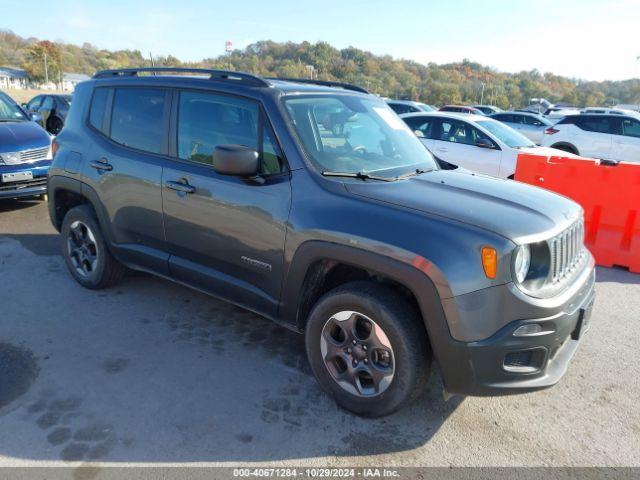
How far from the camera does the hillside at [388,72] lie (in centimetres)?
6194

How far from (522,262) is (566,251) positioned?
21.8 inches

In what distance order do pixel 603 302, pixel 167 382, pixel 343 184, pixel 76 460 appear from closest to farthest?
pixel 76 460 → pixel 343 184 → pixel 167 382 → pixel 603 302

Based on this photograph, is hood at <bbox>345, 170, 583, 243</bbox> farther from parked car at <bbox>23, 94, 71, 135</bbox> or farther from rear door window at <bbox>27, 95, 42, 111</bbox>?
rear door window at <bbox>27, 95, 42, 111</bbox>

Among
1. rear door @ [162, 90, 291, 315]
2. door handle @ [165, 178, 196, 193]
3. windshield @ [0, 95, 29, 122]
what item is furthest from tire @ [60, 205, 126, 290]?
windshield @ [0, 95, 29, 122]

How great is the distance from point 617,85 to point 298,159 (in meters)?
117

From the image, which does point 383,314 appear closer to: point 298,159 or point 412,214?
point 412,214

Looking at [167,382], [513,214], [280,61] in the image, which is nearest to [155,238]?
[167,382]

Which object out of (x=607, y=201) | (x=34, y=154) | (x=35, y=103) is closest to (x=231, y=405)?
Result: (x=607, y=201)

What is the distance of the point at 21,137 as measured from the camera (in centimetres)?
711

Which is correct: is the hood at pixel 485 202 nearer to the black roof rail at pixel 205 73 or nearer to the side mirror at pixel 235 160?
the side mirror at pixel 235 160

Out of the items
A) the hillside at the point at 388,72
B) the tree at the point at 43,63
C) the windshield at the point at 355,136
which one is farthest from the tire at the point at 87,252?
the tree at the point at 43,63

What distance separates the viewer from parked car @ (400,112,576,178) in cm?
892

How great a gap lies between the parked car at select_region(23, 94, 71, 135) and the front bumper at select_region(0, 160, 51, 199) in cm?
752

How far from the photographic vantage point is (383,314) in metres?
2.62
